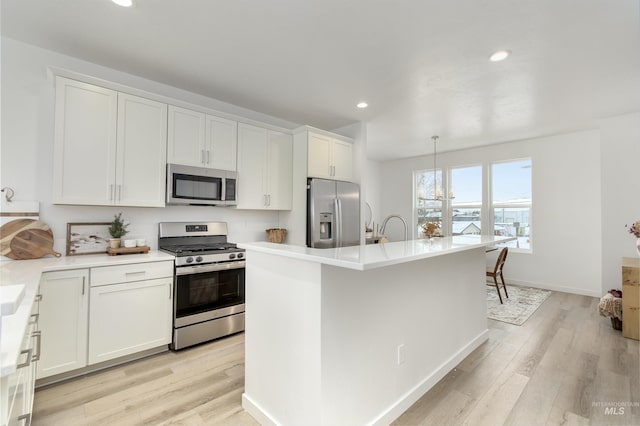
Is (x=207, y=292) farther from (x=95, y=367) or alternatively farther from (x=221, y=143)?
(x=221, y=143)

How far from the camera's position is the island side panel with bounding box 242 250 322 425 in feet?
4.87

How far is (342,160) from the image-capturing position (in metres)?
4.26

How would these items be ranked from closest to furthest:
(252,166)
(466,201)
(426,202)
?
(252,166) → (466,201) → (426,202)

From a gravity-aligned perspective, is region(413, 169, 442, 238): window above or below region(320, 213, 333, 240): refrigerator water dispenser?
above

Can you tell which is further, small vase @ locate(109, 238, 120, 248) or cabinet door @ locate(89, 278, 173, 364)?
small vase @ locate(109, 238, 120, 248)

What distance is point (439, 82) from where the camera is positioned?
10.1ft

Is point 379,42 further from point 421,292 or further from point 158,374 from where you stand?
point 158,374

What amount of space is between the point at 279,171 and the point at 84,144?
204 cm

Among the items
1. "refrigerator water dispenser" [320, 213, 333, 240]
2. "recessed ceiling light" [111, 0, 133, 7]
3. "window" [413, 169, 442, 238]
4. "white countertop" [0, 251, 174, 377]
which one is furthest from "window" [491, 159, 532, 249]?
"recessed ceiling light" [111, 0, 133, 7]

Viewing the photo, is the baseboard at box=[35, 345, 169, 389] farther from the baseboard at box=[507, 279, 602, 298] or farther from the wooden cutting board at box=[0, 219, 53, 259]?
the baseboard at box=[507, 279, 602, 298]

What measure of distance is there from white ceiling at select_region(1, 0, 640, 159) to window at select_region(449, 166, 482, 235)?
2.31m

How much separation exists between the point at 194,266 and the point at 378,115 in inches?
120

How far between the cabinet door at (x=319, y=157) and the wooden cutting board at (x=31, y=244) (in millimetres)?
2664

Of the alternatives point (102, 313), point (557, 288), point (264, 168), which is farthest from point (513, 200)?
point (102, 313)
